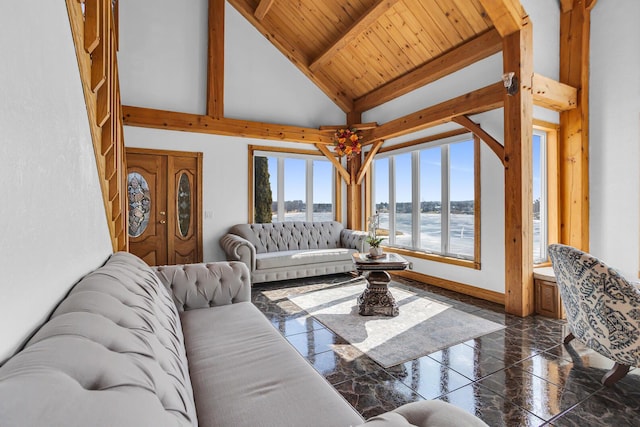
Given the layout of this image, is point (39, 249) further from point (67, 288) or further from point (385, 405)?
point (385, 405)

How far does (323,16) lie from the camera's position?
4.96 metres

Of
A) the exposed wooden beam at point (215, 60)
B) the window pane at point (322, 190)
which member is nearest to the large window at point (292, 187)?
the window pane at point (322, 190)

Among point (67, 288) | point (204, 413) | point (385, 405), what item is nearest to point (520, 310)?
point (385, 405)

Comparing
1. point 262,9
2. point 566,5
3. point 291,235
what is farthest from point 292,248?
point 566,5

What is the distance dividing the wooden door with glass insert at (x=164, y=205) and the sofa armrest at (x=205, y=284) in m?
2.86

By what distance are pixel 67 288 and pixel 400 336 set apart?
2.51 meters

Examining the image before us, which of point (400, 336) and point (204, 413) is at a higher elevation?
point (204, 413)

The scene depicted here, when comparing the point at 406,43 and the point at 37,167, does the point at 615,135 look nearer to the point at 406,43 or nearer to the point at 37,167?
the point at 406,43

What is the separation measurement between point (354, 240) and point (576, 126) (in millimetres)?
3438

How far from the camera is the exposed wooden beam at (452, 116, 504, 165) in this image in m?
3.66

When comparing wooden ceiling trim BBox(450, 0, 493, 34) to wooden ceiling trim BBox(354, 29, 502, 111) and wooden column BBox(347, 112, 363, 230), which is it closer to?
wooden ceiling trim BBox(354, 29, 502, 111)

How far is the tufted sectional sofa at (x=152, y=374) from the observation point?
51 cm

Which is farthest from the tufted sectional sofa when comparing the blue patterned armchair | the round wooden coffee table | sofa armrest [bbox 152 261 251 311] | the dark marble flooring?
the blue patterned armchair

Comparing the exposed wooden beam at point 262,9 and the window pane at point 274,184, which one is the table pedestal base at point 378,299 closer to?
the window pane at point 274,184
